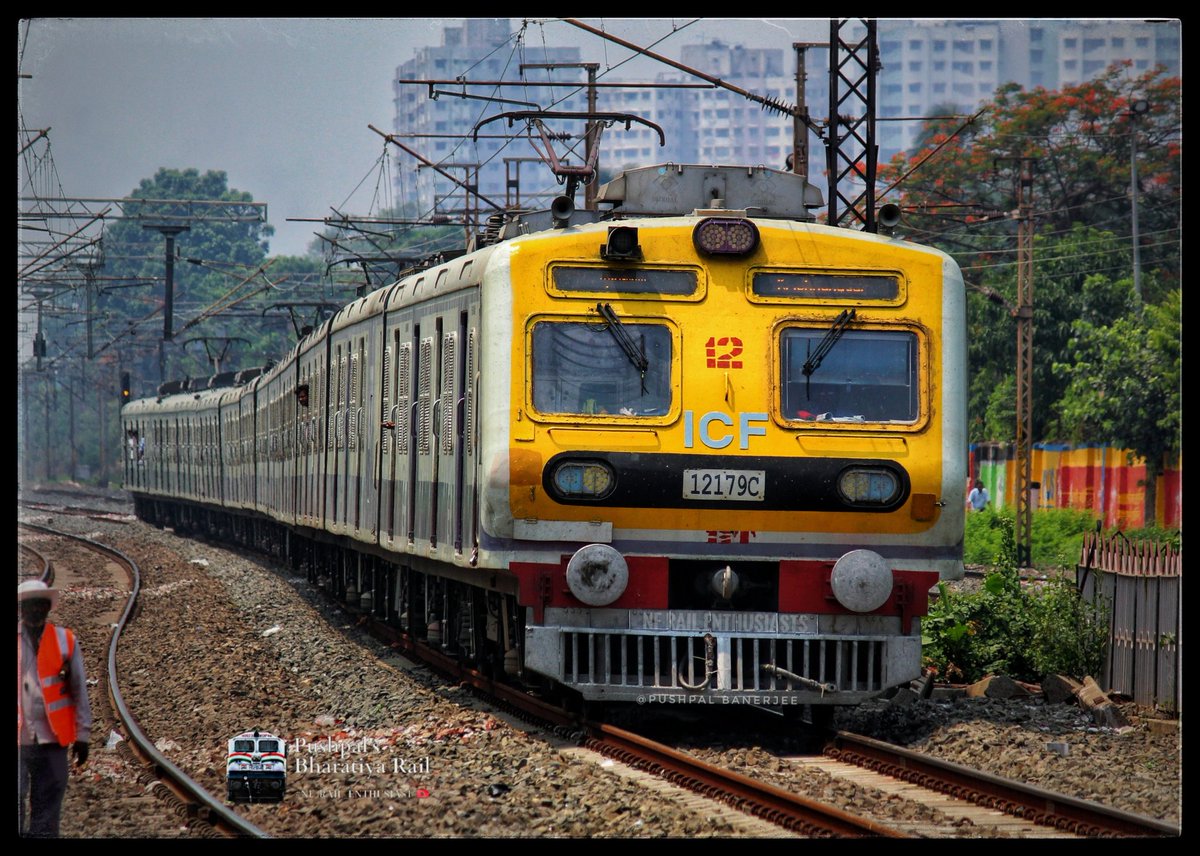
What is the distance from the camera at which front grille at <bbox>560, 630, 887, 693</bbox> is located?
9523 millimetres

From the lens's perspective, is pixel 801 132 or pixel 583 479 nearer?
pixel 583 479

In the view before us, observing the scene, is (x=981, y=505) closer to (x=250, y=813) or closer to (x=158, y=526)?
(x=158, y=526)

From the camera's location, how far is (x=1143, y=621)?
1122cm

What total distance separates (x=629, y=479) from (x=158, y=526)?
114 feet

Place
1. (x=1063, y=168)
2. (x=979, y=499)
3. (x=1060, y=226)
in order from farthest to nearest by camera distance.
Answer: (x=1060, y=226)
(x=1063, y=168)
(x=979, y=499)

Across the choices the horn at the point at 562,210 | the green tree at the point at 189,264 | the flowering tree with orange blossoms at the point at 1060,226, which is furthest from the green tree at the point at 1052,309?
the green tree at the point at 189,264

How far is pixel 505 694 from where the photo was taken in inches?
452

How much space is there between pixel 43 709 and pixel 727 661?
154 inches

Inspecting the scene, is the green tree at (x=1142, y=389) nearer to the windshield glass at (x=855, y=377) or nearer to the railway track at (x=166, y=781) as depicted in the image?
the railway track at (x=166, y=781)

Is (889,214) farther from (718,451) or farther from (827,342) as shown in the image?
(718,451)

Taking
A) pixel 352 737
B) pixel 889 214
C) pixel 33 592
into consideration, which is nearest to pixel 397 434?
pixel 352 737

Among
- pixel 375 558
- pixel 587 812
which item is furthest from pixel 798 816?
pixel 375 558

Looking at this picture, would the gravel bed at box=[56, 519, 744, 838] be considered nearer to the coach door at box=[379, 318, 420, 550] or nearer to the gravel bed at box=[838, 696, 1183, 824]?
the coach door at box=[379, 318, 420, 550]

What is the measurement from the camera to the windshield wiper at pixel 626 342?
9711mm
